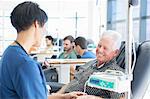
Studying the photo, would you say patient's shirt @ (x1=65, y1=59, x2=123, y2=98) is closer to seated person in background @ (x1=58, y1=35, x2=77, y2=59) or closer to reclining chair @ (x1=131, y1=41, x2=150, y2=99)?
reclining chair @ (x1=131, y1=41, x2=150, y2=99)

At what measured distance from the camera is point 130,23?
4.04ft

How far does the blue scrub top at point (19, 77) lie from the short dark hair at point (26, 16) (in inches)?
4.6

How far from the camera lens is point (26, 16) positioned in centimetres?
140

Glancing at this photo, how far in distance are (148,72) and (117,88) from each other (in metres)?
0.77

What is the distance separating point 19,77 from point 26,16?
31cm

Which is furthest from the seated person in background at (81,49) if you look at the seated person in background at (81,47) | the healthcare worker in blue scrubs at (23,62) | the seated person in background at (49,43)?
the healthcare worker in blue scrubs at (23,62)

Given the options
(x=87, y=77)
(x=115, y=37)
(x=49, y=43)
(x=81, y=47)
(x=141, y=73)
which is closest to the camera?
(x=141, y=73)

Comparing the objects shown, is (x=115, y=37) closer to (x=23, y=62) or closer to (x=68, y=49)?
(x=23, y=62)

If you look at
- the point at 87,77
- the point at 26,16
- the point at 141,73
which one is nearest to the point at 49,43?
the point at 87,77

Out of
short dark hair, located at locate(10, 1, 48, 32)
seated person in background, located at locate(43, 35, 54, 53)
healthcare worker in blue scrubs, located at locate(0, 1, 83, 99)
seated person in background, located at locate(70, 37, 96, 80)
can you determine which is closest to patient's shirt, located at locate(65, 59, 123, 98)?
healthcare worker in blue scrubs, located at locate(0, 1, 83, 99)

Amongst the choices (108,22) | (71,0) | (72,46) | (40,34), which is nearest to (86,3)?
(71,0)

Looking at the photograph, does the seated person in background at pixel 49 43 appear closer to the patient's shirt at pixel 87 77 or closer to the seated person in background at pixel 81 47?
the seated person in background at pixel 81 47

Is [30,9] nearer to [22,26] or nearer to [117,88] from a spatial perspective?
[22,26]

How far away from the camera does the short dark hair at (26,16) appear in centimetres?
140
